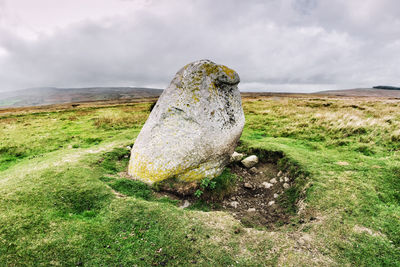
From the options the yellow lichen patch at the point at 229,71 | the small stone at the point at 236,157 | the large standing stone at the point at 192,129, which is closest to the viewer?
the large standing stone at the point at 192,129

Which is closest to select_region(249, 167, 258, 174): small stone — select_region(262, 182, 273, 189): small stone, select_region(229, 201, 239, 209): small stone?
select_region(262, 182, 273, 189): small stone

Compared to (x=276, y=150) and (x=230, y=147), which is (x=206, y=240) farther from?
(x=276, y=150)

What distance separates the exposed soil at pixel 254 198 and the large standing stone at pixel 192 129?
93cm

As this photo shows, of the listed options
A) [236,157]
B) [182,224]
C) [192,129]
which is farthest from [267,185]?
[182,224]

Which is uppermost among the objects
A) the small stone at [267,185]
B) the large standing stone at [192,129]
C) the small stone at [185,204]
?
the large standing stone at [192,129]

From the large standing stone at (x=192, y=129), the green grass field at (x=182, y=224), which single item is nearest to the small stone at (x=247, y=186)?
the large standing stone at (x=192, y=129)

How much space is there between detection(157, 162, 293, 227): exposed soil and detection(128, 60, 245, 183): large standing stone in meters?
0.93

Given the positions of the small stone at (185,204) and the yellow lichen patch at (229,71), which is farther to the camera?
the yellow lichen patch at (229,71)

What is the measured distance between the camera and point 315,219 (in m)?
5.79

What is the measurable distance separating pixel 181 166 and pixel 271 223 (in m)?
3.62

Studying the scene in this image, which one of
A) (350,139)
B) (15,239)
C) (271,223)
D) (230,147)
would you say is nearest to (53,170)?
(15,239)

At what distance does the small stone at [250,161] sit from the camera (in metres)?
9.79

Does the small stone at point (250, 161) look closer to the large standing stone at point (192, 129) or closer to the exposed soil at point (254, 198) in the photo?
the exposed soil at point (254, 198)

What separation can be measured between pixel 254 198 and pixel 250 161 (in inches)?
93.3
